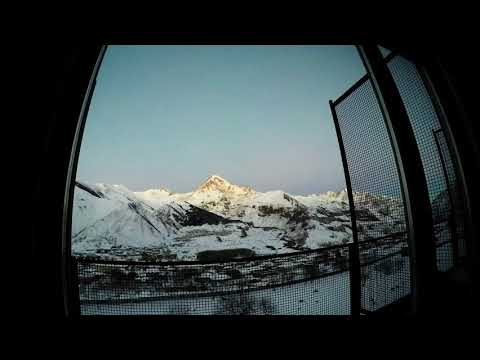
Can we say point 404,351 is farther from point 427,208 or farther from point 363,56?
point 363,56

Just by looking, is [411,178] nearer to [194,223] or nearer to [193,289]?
[193,289]

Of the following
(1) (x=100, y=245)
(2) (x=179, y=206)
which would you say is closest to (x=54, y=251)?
(1) (x=100, y=245)

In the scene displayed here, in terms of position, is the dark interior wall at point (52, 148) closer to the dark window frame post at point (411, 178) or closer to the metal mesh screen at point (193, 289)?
the metal mesh screen at point (193, 289)

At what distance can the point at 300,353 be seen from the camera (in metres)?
1.75

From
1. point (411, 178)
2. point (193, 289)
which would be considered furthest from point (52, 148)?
point (411, 178)

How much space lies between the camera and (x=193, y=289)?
3.01 metres

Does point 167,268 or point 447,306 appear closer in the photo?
point 447,306

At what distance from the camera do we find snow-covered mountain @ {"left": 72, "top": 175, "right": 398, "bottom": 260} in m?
82.3

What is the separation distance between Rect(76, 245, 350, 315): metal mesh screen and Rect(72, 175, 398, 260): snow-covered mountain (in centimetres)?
7206

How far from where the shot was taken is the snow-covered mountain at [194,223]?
82312 millimetres

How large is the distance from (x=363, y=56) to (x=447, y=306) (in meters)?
2.21

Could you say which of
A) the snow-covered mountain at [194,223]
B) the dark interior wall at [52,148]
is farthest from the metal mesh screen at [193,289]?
the snow-covered mountain at [194,223]

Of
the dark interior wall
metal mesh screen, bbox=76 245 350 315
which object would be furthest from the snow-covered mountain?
the dark interior wall

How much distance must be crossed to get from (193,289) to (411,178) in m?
2.64
